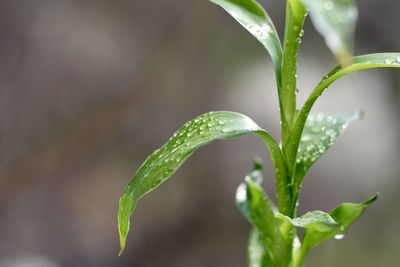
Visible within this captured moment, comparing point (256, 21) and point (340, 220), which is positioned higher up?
point (256, 21)

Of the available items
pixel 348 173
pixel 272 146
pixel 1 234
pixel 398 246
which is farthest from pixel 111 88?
pixel 272 146

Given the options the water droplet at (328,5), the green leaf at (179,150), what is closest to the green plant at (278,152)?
the green leaf at (179,150)

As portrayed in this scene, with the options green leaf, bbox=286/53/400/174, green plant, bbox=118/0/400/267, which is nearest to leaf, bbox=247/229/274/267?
green plant, bbox=118/0/400/267

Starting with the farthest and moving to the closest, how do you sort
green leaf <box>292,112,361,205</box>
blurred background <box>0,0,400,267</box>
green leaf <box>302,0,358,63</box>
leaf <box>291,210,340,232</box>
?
blurred background <box>0,0,400,267</box>, green leaf <box>292,112,361,205</box>, leaf <box>291,210,340,232</box>, green leaf <box>302,0,358,63</box>

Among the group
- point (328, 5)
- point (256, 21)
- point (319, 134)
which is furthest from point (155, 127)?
point (328, 5)

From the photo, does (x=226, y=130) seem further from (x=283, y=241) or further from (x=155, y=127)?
(x=155, y=127)

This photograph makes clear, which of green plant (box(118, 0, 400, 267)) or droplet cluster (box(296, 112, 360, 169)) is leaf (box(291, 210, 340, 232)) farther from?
droplet cluster (box(296, 112, 360, 169))

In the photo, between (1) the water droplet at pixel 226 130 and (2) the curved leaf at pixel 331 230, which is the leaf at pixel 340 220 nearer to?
(2) the curved leaf at pixel 331 230
